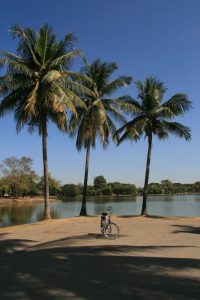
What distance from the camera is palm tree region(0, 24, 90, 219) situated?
25344 mm

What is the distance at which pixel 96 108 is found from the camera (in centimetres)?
3006

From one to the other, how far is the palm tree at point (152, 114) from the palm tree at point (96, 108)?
1.07 metres

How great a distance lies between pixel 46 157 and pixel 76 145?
4.71 metres

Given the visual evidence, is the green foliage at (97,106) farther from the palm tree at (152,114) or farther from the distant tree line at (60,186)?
the distant tree line at (60,186)

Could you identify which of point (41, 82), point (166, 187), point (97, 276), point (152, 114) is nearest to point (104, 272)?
point (97, 276)

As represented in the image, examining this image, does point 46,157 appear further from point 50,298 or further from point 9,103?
point 50,298

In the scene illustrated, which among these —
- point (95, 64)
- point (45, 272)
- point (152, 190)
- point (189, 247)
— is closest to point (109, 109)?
point (95, 64)

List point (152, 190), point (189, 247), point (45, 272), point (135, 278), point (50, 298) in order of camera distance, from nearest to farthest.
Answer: point (50, 298), point (135, 278), point (45, 272), point (189, 247), point (152, 190)

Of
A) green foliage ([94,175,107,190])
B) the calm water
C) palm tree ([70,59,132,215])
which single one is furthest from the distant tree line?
palm tree ([70,59,132,215])

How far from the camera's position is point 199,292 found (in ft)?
Result: 23.2

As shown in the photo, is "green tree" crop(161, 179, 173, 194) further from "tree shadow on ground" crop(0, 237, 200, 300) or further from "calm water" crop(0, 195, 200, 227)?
"tree shadow on ground" crop(0, 237, 200, 300)

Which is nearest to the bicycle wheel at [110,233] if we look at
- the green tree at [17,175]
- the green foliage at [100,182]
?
the green tree at [17,175]

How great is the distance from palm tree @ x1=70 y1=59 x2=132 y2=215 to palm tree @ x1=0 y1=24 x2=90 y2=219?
2941 millimetres

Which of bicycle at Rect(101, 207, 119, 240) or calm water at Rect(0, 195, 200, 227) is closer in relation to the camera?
bicycle at Rect(101, 207, 119, 240)
